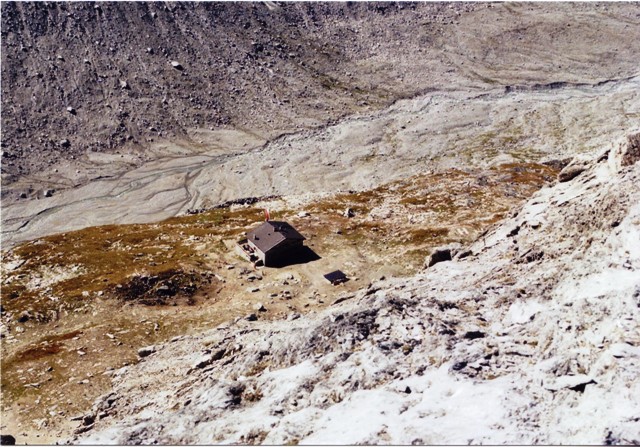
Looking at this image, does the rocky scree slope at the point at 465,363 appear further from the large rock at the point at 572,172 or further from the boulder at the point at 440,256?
the boulder at the point at 440,256

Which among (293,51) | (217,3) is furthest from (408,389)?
(217,3)

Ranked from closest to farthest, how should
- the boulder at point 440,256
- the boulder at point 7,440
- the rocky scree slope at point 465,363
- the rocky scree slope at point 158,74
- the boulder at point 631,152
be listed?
the rocky scree slope at point 465,363 → the boulder at point 7,440 → the boulder at point 631,152 → the boulder at point 440,256 → the rocky scree slope at point 158,74

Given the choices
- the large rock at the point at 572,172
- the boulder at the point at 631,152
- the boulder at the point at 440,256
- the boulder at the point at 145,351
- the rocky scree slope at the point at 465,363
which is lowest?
the boulder at the point at 145,351

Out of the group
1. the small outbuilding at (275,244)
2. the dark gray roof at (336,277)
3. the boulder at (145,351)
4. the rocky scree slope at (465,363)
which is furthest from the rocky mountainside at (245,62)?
the rocky scree slope at (465,363)

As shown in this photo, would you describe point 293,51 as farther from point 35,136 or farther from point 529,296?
point 529,296

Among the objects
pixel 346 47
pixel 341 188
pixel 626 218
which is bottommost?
pixel 341 188

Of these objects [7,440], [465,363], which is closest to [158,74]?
[7,440]
